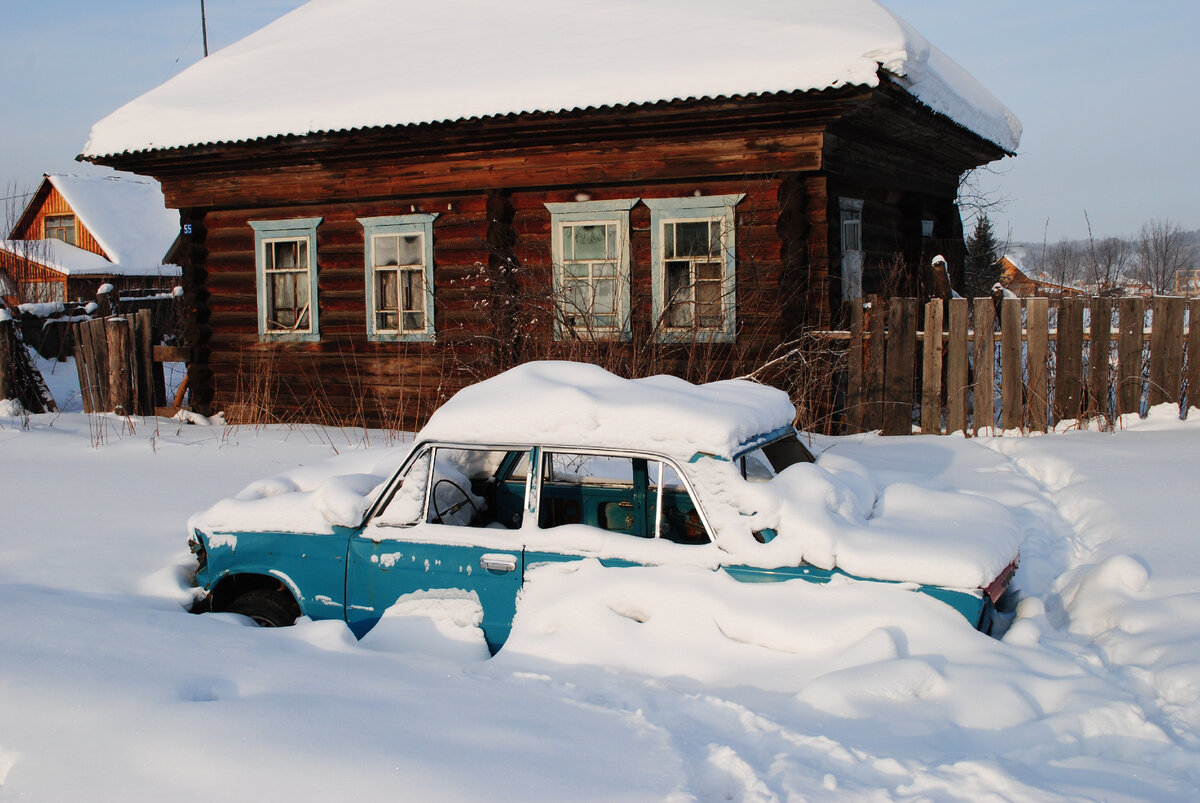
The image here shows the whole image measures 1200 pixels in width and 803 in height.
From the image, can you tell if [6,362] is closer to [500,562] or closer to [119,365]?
[119,365]

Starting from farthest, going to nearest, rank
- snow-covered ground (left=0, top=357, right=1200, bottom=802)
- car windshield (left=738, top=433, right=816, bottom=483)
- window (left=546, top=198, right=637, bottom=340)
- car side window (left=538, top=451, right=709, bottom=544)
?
window (left=546, top=198, right=637, bottom=340) < car side window (left=538, top=451, right=709, bottom=544) < car windshield (left=738, top=433, right=816, bottom=483) < snow-covered ground (left=0, top=357, right=1200, bottom=802)

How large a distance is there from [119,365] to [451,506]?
388 inches

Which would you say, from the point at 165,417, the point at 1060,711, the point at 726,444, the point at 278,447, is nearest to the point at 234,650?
the point at 726,444

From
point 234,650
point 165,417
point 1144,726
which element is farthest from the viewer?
point 165,417

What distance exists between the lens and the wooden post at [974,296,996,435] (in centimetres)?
905

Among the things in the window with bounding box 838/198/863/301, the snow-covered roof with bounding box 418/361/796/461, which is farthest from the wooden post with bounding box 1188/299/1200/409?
the snow-covered roof with bounding box 418/361/796/461

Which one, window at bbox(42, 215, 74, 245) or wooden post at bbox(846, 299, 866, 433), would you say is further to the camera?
window at bbox(42, 215, 74, 245)

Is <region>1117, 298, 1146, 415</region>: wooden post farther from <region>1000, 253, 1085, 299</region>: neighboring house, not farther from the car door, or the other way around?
<region>1000, 253, 1085, 299</region>: neighboring house

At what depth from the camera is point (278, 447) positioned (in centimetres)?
948

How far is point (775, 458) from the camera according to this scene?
193 inches

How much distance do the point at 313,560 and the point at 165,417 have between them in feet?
32.1

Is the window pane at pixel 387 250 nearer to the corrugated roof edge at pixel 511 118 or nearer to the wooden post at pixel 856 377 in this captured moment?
the corrugated roof edge at pixel 511 118

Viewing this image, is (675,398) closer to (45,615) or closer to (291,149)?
(45,615)

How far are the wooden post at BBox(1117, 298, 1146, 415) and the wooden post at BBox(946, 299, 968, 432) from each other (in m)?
1.37
